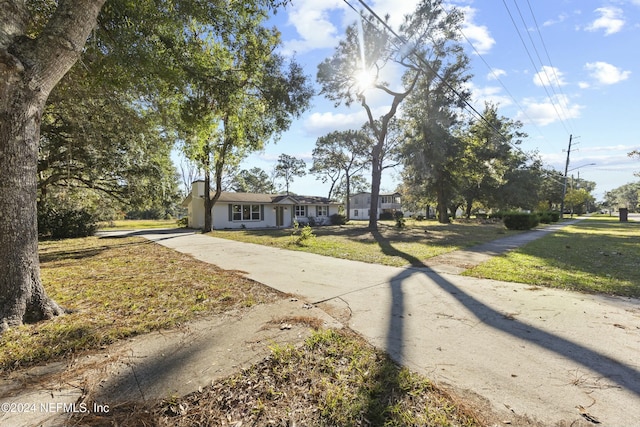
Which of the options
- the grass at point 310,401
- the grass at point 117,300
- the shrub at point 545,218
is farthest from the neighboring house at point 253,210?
the grass at point 310,401

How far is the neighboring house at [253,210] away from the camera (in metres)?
23.2

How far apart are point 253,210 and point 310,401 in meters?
23.9

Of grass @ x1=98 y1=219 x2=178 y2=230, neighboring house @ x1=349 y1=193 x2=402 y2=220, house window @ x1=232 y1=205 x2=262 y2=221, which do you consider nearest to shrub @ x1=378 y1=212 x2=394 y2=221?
neighboring house @ x1=349 y1=193 x2=402 y2=220

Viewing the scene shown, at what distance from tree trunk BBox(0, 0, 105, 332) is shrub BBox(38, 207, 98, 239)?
15489 mm

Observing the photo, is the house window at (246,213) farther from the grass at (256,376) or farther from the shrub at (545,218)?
the shrub at (545,218)

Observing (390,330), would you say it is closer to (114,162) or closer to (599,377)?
(599,377)

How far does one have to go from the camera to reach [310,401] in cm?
204

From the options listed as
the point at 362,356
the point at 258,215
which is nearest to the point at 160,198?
the point at 258,215

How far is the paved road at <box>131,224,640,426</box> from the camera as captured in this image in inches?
82.6

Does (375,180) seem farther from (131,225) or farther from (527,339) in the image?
(131,225)

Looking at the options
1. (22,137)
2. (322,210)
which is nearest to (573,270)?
(22,137)

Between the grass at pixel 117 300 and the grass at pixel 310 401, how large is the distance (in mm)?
1456

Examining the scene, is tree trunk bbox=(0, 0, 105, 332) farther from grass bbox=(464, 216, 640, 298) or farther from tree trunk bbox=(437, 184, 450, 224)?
tree trunk bbox=(437, 184, 450, 224)

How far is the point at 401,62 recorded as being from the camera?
1820 cm
